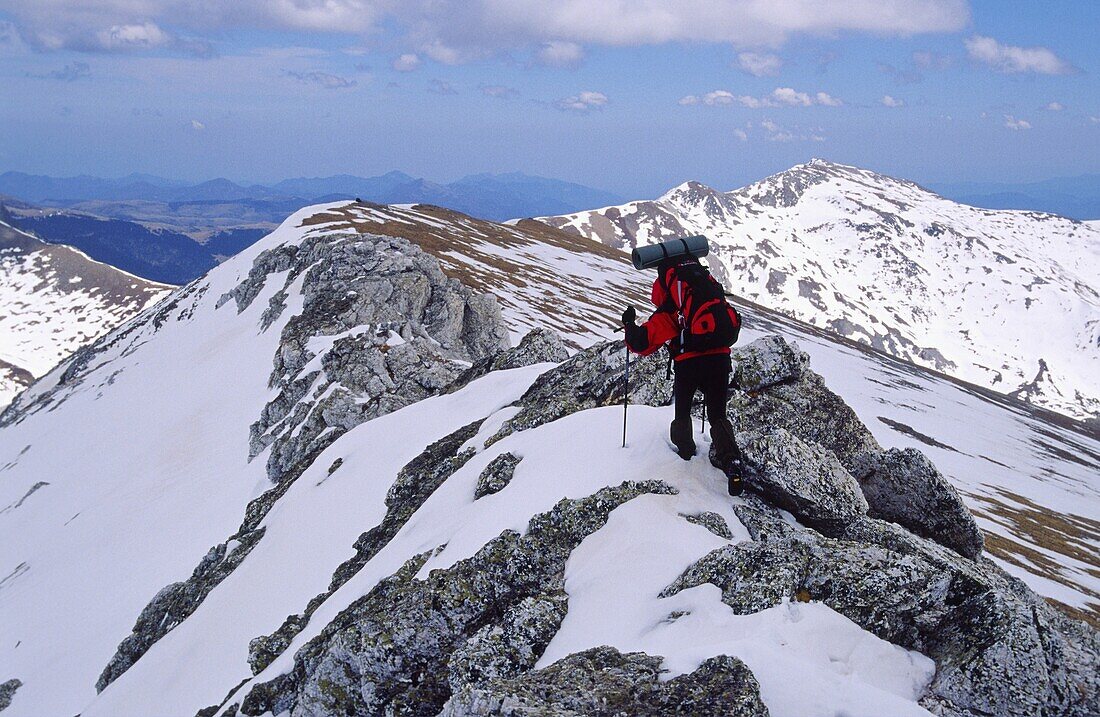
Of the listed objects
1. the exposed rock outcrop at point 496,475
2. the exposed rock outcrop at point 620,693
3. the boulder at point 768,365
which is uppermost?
the boulder at point 768,365

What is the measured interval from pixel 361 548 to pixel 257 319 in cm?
4717

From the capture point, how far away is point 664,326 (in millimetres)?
11344

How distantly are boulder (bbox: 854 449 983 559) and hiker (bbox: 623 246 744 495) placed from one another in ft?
13.0

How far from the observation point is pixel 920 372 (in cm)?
13975

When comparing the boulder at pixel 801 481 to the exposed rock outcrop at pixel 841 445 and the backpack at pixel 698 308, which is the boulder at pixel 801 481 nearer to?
the exposed rock outcrop at pixel 841 445

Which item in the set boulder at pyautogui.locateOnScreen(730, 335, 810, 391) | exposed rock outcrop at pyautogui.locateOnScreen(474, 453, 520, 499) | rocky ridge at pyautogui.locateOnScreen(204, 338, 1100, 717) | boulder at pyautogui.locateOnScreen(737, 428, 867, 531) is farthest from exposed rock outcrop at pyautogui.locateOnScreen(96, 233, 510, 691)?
boulder at pyautogui.locateOnScreen(730, 335, 810, 391)

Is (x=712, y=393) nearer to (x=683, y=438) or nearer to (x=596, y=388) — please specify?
(x=683, y=438)

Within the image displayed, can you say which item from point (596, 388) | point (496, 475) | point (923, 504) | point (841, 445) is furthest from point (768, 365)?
point (496, 475)

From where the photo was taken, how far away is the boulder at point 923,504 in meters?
12.8

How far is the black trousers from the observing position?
446 inches

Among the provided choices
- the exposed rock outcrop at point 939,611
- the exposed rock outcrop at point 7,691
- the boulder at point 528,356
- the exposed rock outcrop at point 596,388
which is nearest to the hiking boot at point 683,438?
the exposed rock outcrop at point 939,611

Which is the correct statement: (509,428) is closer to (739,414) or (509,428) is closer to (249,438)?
(739,414)

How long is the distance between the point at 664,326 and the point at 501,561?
4.85m

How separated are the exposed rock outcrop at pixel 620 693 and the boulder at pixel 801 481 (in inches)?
183
